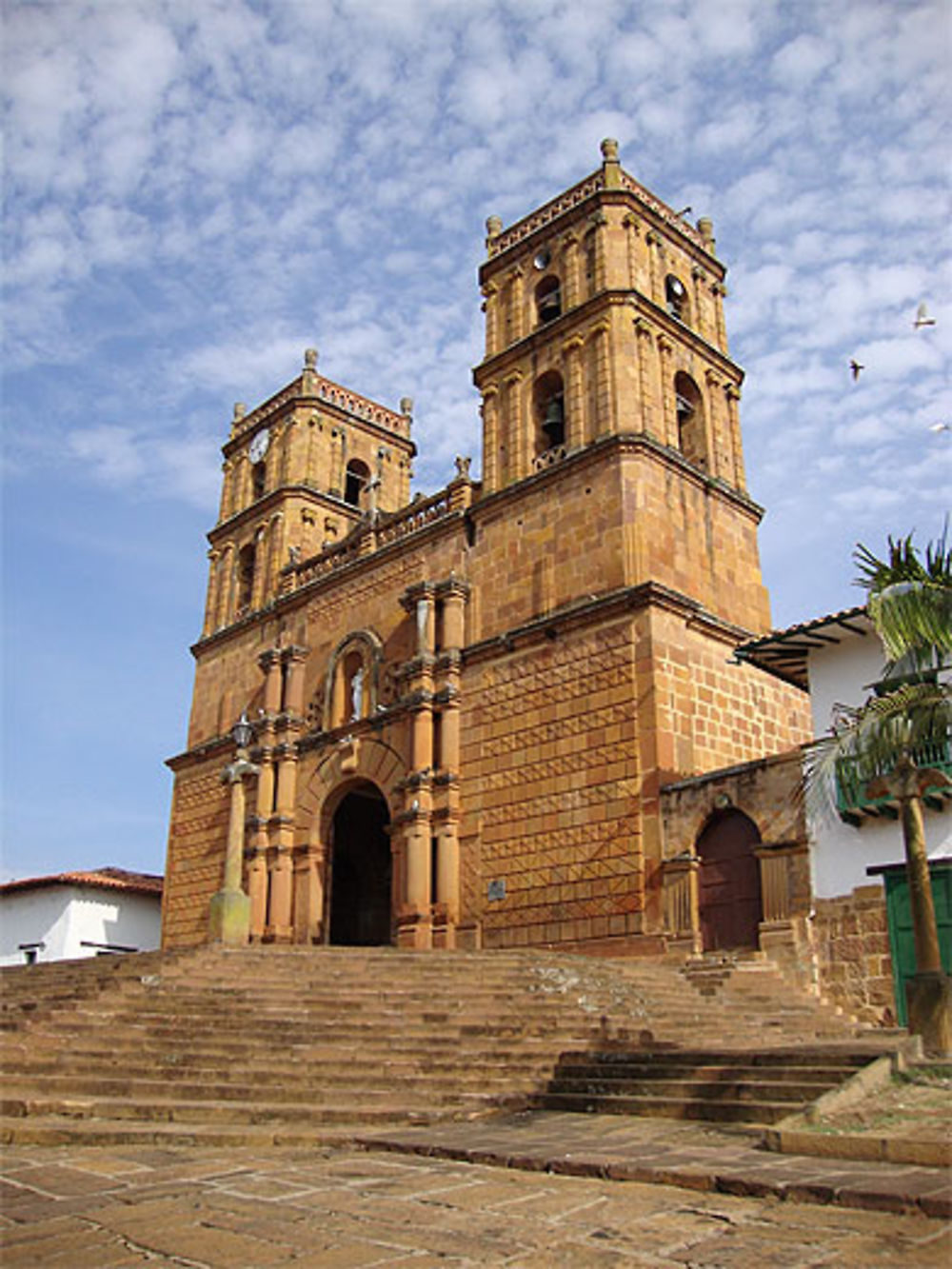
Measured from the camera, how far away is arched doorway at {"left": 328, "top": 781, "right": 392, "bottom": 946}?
26.8m

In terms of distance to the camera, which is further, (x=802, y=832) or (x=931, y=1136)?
(x=802, y=832)

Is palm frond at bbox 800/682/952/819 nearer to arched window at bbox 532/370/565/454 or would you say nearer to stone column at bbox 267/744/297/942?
arched window at bbox 532/370/565/454

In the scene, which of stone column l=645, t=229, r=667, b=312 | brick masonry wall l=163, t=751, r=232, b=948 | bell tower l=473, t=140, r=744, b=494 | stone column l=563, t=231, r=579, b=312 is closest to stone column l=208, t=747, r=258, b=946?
brick masonry wall l=163, t=751, r=232, b=948

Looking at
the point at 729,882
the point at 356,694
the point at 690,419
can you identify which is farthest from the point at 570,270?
the point at 729,882

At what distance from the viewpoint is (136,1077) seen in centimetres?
1068

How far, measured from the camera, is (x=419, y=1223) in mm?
4871

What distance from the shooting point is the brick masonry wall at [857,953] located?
1422 cm

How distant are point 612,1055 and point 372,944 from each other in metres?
17.4

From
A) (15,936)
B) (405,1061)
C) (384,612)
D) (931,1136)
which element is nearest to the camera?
(931,1136)

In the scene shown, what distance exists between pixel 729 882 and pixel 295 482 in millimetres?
18168

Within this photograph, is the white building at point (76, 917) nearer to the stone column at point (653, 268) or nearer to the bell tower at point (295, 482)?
the bell tower at point (295, 482)

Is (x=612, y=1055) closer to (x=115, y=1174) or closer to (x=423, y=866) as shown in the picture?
(x=115, y=1174)

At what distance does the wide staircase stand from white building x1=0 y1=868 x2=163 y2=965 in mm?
14506

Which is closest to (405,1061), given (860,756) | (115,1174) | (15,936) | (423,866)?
(115,1174)
